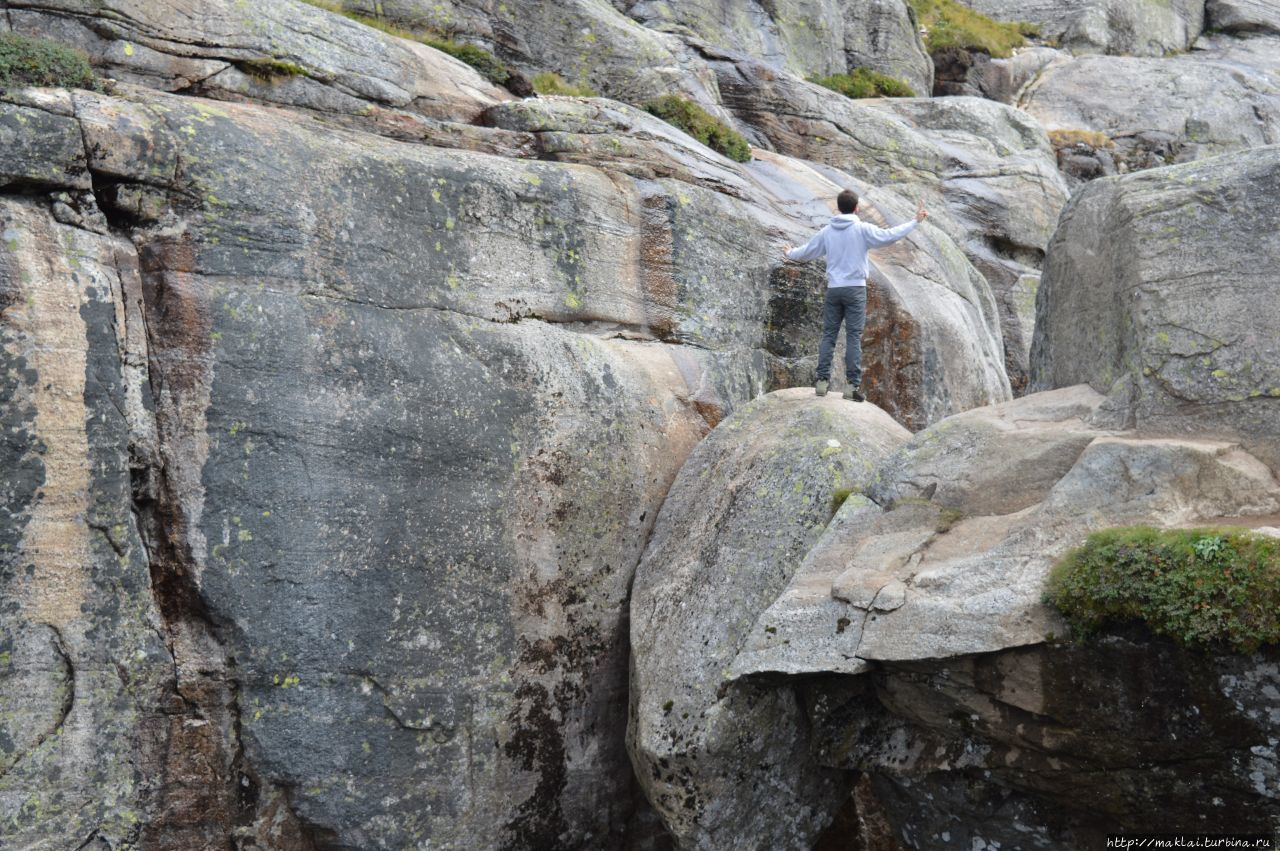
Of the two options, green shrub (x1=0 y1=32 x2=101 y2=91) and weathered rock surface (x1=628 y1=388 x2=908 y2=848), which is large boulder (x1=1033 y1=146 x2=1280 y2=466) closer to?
weathered rock surface (x1=628 y1=388 x2=908 y2=848)

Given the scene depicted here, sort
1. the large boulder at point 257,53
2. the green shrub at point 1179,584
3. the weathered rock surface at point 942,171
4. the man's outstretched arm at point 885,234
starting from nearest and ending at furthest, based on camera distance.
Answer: the green shrub at point 1179,584, the man's outstretched arm at point 885,234, the large boulder at point 257,53, the weathered rock surface at point 942,171

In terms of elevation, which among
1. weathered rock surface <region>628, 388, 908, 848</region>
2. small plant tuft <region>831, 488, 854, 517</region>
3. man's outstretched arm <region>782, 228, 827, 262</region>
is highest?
man's outstretched arm <region>782, 228, 827, 262</region>

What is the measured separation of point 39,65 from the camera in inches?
475

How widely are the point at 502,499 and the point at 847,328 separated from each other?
557cm

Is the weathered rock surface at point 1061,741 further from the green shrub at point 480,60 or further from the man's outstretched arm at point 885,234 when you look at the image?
the green shrub at point 480,60

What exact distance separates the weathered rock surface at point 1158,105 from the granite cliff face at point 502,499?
28.2 meters

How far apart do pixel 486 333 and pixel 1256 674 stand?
962 centimetres

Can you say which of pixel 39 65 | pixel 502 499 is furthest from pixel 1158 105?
pixel 39 65

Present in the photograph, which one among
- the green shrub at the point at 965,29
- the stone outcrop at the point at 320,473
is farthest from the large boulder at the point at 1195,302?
the green shrub at the point at 965,29

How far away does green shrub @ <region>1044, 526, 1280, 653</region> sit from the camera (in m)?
8.38

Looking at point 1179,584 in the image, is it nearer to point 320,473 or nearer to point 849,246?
point 849,246

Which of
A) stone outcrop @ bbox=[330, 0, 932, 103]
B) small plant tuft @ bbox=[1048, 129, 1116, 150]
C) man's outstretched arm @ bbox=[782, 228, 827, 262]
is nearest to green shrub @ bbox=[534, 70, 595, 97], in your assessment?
stone outcrop @ bbox=[330, 0, 932, 103]

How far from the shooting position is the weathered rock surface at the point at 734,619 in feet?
38.6

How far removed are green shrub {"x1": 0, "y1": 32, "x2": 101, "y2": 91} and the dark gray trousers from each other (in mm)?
10056
